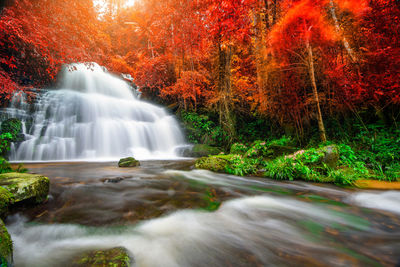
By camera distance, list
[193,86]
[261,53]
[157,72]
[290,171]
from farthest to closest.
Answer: [157,72], [193,86], [261,53], [290,171]

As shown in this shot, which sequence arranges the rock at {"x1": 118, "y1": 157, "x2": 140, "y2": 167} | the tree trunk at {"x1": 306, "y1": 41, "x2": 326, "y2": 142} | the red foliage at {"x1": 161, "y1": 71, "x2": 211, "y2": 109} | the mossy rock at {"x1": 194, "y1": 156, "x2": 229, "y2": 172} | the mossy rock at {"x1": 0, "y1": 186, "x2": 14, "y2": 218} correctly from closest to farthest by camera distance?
the mossy rock at {"x1": 0, "y1": 186, "x2": 14, "y2": 218}, the tree trunk at {"x1": 306, "y1": 41, "x2": 326, "y2": 142}, the mossy rock at {"x1": 194, "y1": 156, "x2": 229, "y2": 172}, the rock at {"x1": 118, "y1": 157, "x2": 140, "y2": 167}, the red foliage at {"x1": 161, "y1": 71, "x2": 211, "y2": 109}

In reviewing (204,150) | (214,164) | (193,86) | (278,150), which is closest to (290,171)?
(278,150)

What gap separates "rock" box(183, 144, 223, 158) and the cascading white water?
136 cm

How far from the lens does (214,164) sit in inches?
236

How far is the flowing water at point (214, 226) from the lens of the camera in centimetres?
166

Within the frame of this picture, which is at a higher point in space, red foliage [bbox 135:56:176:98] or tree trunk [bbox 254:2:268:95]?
red foliage [bbox 135:56:176:98]

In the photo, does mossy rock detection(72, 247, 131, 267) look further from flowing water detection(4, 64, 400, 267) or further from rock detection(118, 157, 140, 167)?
rock detection(118, 157, 140, 167)

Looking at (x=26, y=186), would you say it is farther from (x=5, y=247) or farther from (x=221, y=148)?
(x=221, y=148)

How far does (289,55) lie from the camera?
6727 millimetres

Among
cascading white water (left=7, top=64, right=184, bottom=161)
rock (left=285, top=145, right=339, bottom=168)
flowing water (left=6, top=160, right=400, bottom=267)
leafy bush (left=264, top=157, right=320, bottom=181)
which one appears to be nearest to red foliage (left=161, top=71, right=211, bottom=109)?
cascading white water (left=7, top=64, right=184, bottom=161)

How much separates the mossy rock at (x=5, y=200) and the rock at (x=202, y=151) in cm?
765

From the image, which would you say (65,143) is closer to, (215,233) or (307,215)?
(215,233)

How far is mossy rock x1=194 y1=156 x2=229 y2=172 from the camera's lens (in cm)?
588

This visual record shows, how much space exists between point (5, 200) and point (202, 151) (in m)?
8.05
